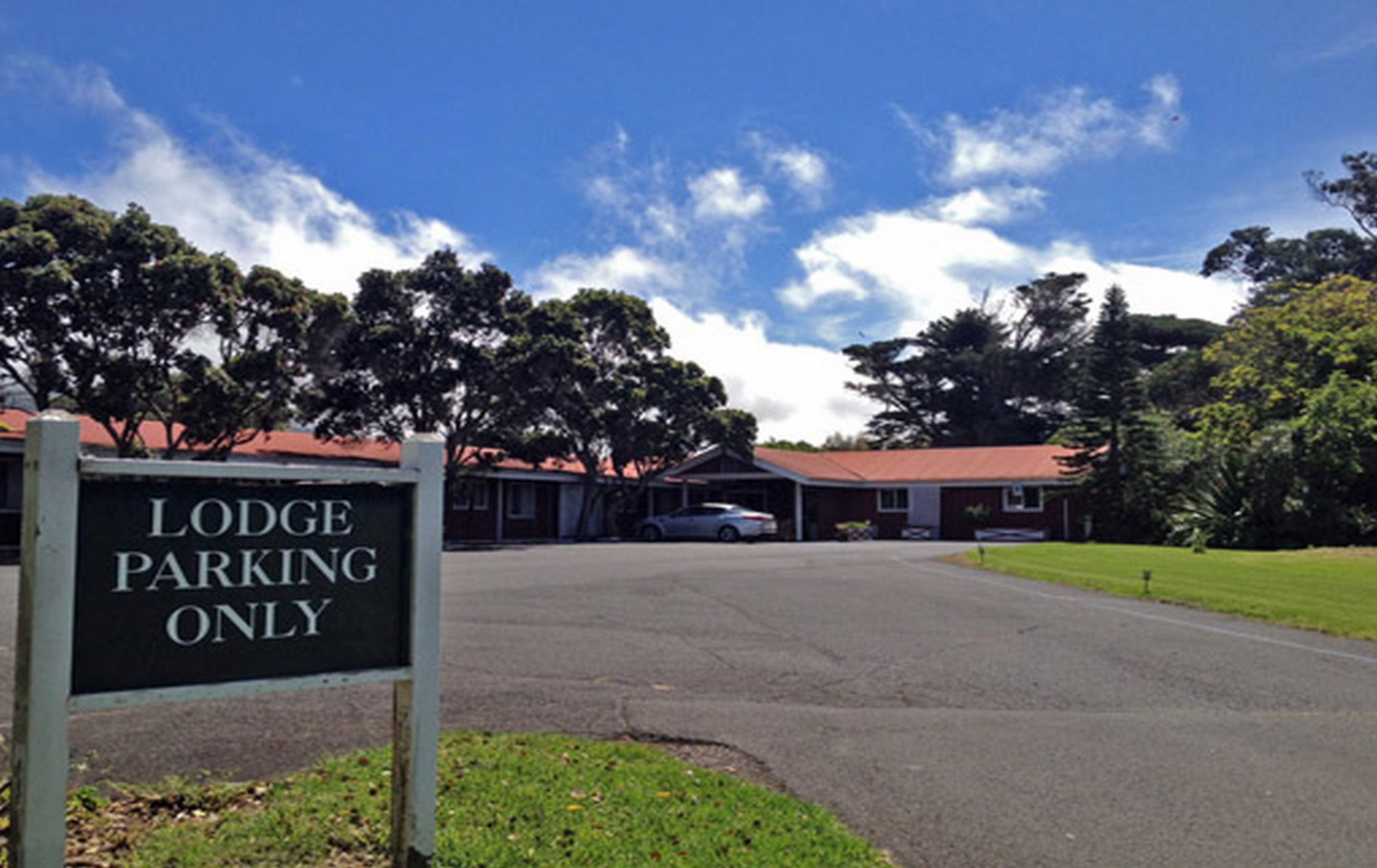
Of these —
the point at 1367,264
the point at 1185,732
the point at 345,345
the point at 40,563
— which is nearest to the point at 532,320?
the point at 345,345

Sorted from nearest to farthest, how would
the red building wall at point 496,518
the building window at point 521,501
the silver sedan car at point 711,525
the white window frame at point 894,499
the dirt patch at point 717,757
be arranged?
the dirt patch at point 717,757, the red building wall at point 496,518, the silver sedan car at point 711,525, the building window at point 521,501, the white window frame at point 894,499

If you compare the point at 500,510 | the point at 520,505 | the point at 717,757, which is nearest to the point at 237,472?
the point at 717,757

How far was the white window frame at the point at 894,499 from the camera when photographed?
44531 mm

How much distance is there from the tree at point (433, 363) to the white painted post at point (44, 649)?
28180mm

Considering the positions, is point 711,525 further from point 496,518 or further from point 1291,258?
point 1291,258

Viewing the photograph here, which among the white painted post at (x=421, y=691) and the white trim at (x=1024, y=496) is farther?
the white trim at (x=1024, y=496)

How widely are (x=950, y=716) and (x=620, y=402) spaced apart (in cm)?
2991

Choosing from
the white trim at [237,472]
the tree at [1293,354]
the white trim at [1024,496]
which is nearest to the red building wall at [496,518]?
the white trim at [1024,496]

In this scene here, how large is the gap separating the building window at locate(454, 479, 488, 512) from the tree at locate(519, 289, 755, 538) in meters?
2.12

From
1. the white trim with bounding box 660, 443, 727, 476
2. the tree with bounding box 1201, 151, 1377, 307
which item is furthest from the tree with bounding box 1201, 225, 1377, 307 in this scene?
the white trim with bounding box 660, 443, 727, 476

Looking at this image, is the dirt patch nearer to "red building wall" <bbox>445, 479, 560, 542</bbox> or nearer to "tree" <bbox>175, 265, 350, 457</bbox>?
"tree" <bbox>175, 265, 350, 457</bbox>

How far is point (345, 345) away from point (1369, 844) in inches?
1161

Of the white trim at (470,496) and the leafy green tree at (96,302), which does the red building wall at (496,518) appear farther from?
the leafy green tree at (96,302)

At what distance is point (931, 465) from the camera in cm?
4538
